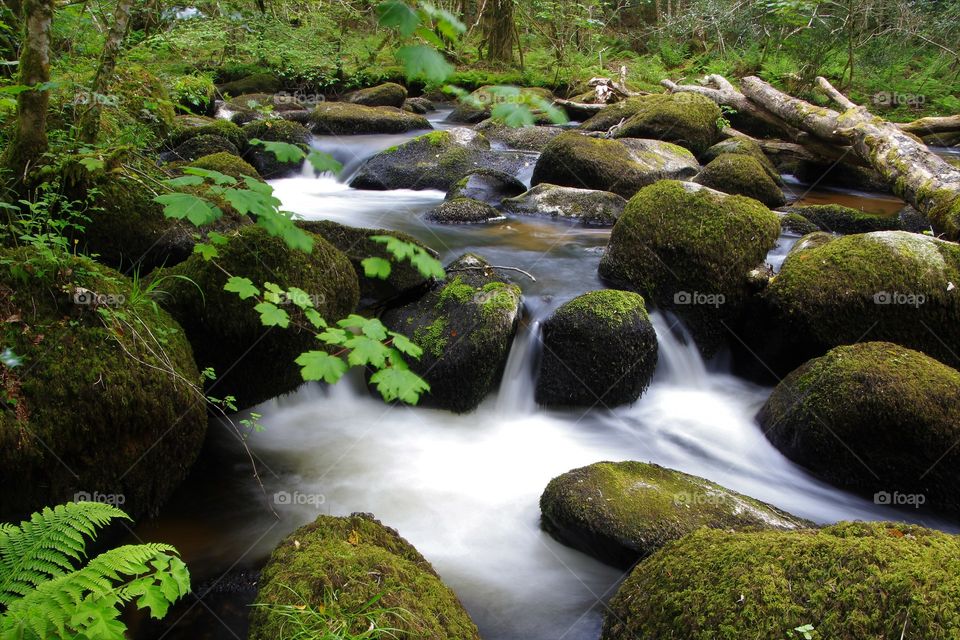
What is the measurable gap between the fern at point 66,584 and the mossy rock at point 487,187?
24.1 feet

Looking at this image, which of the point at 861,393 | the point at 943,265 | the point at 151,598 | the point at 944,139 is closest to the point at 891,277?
the point at 943,265

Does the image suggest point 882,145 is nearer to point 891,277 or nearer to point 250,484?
point 891,277

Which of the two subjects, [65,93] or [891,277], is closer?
[65,93]

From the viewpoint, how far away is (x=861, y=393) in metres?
4.12

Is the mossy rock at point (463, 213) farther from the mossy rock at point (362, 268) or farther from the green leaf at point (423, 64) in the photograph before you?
the green leaf at point (423, 64)

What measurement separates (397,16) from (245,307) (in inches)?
117

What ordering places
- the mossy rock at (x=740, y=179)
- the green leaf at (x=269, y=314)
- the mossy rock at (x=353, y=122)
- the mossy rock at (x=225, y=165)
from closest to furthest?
1. the green leaf at (x=269, y=314)
2. the mossy rock at (x=225, y=165)
3. the mossy rock at (x=740, y=179)
4. the mossy rock at (x=353, y=122)

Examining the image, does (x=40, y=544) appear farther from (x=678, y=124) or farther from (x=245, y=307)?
(x=678, y=124)

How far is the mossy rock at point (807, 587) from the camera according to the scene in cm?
204

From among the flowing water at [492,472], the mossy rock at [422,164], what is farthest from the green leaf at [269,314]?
the mossy rock at [422,164]

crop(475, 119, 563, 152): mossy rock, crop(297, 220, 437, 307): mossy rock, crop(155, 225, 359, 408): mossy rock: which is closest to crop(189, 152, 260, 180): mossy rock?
crop(297, 220, 437, 307): mossy rock

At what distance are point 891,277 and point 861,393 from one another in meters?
1.36

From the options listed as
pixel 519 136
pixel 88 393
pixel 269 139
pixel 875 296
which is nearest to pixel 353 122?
pixel 269 139

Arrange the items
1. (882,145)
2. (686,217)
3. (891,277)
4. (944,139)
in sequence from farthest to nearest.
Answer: (944,139)
(882,145)
(686,217)
(891,277)
